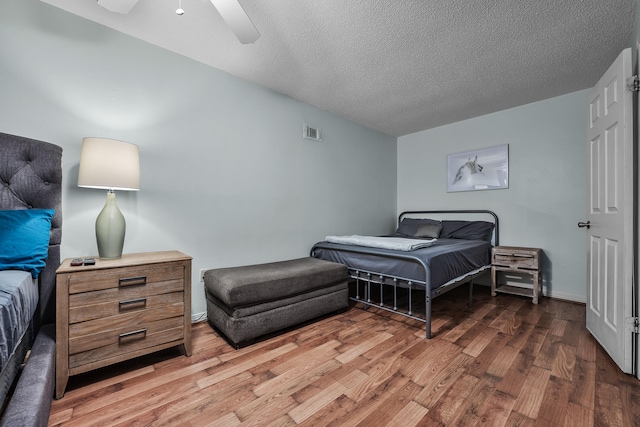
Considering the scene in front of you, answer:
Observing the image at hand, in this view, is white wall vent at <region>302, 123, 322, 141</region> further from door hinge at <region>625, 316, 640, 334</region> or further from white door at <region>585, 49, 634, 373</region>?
door hinge at <region>625, 316, 640, 334</region>

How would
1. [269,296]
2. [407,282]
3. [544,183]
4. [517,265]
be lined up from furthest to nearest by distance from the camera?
1. [544,183]
2. [517,265]
3. [407,282]
4. [269,296]

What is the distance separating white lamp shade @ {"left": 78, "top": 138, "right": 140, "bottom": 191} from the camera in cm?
163

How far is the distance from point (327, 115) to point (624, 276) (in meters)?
3.05

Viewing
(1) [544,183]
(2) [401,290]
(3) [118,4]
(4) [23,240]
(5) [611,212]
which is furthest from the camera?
→ (2) [401,290]

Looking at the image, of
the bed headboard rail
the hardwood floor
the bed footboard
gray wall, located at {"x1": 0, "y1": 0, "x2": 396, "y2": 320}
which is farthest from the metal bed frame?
gray wall, located at {"x1": 0, "y1": 0, "x2": 396, "y2": 320}

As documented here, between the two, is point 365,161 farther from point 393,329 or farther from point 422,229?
point 393,329

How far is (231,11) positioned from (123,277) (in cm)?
163

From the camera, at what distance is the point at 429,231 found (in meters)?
3.75

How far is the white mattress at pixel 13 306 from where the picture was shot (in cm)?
92

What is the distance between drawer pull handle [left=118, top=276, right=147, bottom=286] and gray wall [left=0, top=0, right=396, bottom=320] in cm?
57

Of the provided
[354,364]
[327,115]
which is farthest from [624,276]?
[327,115]

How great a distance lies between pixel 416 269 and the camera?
2.21 m

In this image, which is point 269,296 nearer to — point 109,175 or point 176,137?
point 109,175

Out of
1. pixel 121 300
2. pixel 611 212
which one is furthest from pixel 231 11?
pixel 611 212
